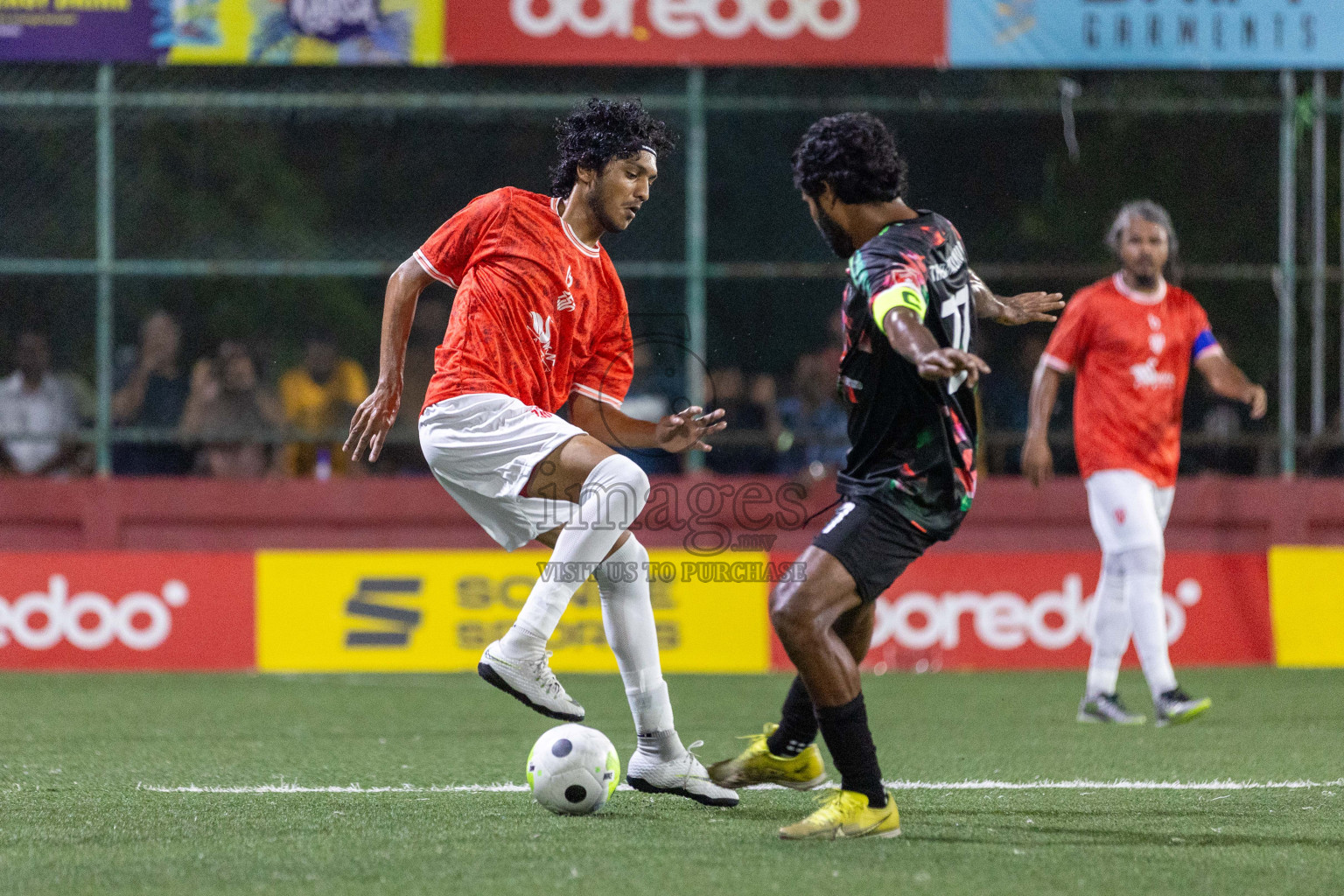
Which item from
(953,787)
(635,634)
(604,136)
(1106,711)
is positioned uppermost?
(604,136)

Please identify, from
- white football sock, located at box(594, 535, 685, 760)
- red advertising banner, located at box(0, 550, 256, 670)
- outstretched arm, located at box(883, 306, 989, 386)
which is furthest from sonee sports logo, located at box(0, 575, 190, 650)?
outstretched arm, located at box(883, 306, 989, 386)

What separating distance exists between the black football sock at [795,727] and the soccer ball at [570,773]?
570mm

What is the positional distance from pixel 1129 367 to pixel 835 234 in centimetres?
341

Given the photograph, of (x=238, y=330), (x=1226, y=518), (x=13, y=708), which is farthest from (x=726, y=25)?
(x=13, y=708)

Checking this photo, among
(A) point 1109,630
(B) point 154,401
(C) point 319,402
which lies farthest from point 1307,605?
(B) point 154,401

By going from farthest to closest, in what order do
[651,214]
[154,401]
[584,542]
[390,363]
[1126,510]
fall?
1. [651,214]
2. [154,401]
3. [1126,510]
4. [390,363]
5. [584,542]

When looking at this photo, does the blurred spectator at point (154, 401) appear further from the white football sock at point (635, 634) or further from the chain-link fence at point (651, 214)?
the white football sock at point (635, 634)

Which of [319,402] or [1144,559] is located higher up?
[319,402]

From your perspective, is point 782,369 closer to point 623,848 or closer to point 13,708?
point 13,708

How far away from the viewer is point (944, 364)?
3982 millimetres

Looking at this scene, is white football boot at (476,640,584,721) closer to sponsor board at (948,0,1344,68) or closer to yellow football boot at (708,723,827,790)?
yellow football boot at (708,723,827,790)

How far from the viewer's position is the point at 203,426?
11.6m

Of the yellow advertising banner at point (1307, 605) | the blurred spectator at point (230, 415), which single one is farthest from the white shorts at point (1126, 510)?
the blurred spectator at point (230, 415)

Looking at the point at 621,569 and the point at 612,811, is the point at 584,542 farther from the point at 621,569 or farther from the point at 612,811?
the point at 612,811
